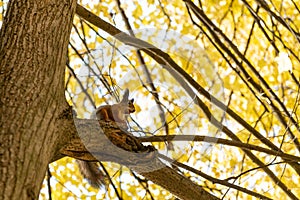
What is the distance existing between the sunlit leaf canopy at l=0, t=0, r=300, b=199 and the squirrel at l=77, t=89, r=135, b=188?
0.18 feet

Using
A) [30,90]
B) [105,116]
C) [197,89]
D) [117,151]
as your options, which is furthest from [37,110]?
[197,89]

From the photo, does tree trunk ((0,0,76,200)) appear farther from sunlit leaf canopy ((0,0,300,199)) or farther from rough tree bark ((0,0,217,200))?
sunlit leaf canopy ((0,0,300,199))

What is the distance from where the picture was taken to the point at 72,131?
4.51 ft

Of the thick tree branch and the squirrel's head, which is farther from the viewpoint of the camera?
the squirrel's head

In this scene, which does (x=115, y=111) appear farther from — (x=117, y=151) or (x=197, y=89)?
(x=197, y=89)

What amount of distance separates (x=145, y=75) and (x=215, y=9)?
1131mm

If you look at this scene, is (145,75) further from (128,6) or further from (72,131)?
(72,131)

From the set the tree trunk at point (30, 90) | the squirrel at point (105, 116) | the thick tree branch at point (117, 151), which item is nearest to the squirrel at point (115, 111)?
the squirrel at point (105, 116)

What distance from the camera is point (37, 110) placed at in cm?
121

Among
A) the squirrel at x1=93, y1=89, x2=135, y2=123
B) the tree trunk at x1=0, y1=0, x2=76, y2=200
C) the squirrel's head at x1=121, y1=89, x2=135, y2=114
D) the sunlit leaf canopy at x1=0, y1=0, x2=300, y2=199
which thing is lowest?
the tree trunk at x1=0, y1=0, x2=76, y2=200

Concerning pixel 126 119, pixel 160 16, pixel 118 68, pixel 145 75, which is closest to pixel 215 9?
pixel 160 16

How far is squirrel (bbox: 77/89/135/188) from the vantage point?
186 cm

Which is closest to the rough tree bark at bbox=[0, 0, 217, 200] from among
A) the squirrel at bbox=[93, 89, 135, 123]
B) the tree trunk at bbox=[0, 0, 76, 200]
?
the tree trunk at bbox=[0, 0, 76, 200]

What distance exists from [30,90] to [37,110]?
0.07 metres
